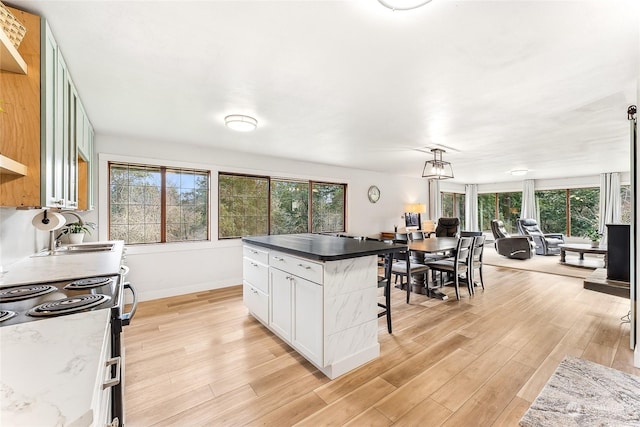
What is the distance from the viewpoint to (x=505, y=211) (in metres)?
9.89

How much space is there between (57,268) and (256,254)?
1588 mm

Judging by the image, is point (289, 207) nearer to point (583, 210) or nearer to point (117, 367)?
point (117, 367)

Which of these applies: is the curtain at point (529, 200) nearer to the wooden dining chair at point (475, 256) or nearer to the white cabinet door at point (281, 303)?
the wooden dining chair at point (475, 256)

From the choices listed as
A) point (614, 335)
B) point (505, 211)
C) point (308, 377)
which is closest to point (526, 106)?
point (614, 335)

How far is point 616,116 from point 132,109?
525cm

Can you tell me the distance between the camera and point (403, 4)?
1326 millimetres

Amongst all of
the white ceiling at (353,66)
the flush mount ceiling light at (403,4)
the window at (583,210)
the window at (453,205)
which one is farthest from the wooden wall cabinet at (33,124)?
the window at (583,210)

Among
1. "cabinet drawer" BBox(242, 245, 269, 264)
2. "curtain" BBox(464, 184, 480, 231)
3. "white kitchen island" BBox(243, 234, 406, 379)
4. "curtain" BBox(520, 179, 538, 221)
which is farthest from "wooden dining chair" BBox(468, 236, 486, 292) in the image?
"curtain" BBox(464, 184, 480, 231)

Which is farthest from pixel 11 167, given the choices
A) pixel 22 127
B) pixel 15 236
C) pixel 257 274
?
pixel 257 274

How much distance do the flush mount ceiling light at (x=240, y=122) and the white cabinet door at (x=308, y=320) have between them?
5.85ft

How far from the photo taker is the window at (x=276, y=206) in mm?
4738

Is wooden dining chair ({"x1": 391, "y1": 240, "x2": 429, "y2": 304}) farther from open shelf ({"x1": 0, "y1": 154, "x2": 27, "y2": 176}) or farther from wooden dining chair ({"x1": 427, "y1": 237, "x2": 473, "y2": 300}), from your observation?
open shelf ({"x1": 0, "y1": 154, "x2": 27, "y2": 176})

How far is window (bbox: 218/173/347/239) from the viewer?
4738 mm

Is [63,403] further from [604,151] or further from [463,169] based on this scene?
[463,169]
